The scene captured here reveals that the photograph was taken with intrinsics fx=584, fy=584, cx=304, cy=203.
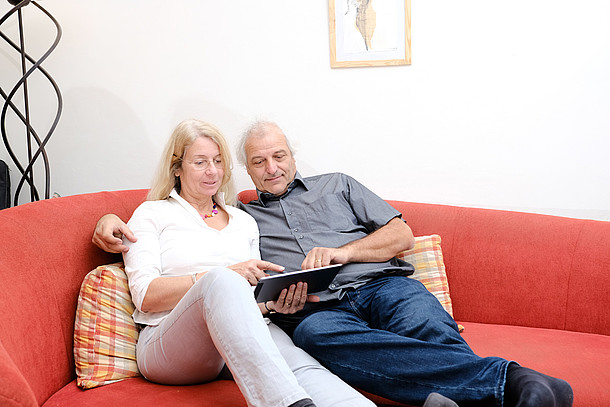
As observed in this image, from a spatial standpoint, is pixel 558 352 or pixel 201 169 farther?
pixel 201 169

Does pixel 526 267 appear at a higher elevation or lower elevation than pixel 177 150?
lower

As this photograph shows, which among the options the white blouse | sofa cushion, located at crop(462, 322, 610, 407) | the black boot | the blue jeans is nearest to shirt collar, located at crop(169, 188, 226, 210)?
the white blouse

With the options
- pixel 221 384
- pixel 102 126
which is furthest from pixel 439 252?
pixel 102 126

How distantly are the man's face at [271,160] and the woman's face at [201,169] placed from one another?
0.69 ft

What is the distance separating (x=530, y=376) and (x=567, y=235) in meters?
Result: 0.89

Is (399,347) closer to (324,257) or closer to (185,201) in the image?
(324,257)

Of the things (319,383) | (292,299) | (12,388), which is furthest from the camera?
(292,299)

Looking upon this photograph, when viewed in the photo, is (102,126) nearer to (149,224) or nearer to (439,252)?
(149,224)

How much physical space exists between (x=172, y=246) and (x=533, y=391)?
1200 mm

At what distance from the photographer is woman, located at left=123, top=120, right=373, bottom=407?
1.47 meters

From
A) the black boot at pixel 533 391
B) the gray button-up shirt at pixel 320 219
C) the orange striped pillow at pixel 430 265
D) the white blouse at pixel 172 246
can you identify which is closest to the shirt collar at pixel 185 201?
Answer: the white blouse at pixel 172 246

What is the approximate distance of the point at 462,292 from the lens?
227 centimetres

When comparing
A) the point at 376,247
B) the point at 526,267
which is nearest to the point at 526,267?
the point at 526,267

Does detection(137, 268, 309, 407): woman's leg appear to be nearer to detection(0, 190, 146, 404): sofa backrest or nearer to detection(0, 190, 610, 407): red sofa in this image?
detection(0, 190, 610, 407): red sofa
